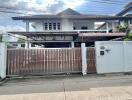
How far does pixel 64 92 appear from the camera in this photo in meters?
9.33

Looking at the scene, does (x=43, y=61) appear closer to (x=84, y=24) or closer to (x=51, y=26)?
(x=51, y=26)

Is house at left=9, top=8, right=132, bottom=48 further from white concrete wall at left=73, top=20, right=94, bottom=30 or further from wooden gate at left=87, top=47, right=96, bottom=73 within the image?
wooden gate at left=87, top=47, right=96, bottom=73

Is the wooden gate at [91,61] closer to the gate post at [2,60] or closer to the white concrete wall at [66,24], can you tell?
the gate post at [2,60]

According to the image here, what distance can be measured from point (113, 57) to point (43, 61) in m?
5.05

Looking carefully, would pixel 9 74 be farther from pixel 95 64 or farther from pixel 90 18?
pixel 90 18

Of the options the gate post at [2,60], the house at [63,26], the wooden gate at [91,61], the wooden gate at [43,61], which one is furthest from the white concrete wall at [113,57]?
the house at [63,26]

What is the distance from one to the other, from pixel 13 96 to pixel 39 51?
21.6 ft

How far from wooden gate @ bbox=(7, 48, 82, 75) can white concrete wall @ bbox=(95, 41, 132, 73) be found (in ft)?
4.92

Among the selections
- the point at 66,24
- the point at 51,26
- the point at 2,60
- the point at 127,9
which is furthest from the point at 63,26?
the point at 2,60

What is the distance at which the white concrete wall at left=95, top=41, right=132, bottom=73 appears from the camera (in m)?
15.2

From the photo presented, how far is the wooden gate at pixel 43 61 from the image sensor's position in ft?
49.0

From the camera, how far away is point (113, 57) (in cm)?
1538

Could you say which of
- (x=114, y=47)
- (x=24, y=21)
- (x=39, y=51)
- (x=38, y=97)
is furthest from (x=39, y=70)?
(x=24, y=21)

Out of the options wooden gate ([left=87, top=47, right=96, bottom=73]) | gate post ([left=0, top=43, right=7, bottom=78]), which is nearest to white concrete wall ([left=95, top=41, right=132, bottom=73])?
wooden gate ([left=87, top=47, right=96, bottom=73])
